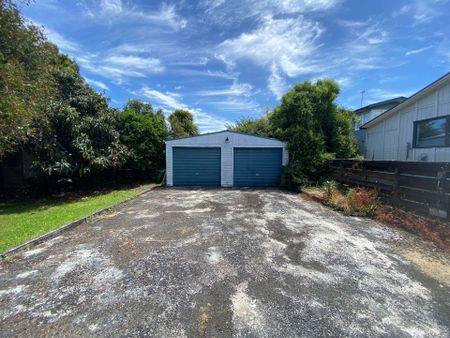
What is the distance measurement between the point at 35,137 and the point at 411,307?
1054 cm

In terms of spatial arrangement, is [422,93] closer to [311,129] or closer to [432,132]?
[432,132]

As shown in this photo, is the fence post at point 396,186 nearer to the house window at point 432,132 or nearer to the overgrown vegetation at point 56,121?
the house window at point 432,132

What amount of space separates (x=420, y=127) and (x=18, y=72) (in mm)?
12305

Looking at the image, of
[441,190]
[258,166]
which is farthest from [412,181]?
[258,166]

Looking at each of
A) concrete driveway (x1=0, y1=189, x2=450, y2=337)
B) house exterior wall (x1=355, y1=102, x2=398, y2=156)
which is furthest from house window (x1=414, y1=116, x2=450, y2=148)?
concrete driveway (x1=0, y1=189, x2=450, y2=337)

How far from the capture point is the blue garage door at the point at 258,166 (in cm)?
1153

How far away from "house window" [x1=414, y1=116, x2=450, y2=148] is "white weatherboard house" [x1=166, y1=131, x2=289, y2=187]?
509 cm

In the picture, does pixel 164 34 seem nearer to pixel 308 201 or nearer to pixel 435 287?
pixel 308 201

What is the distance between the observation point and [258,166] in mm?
11578

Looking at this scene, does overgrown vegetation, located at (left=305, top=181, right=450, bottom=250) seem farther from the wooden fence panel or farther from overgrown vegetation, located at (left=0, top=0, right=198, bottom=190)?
overgrown vegetation, located at (left=0, top=0, right=198, bottom=190)

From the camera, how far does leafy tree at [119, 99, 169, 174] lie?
11.6 meters

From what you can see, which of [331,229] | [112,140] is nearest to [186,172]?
[112,140]

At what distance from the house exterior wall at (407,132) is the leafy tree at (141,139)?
10878 millimetres

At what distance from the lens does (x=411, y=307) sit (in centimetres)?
241
